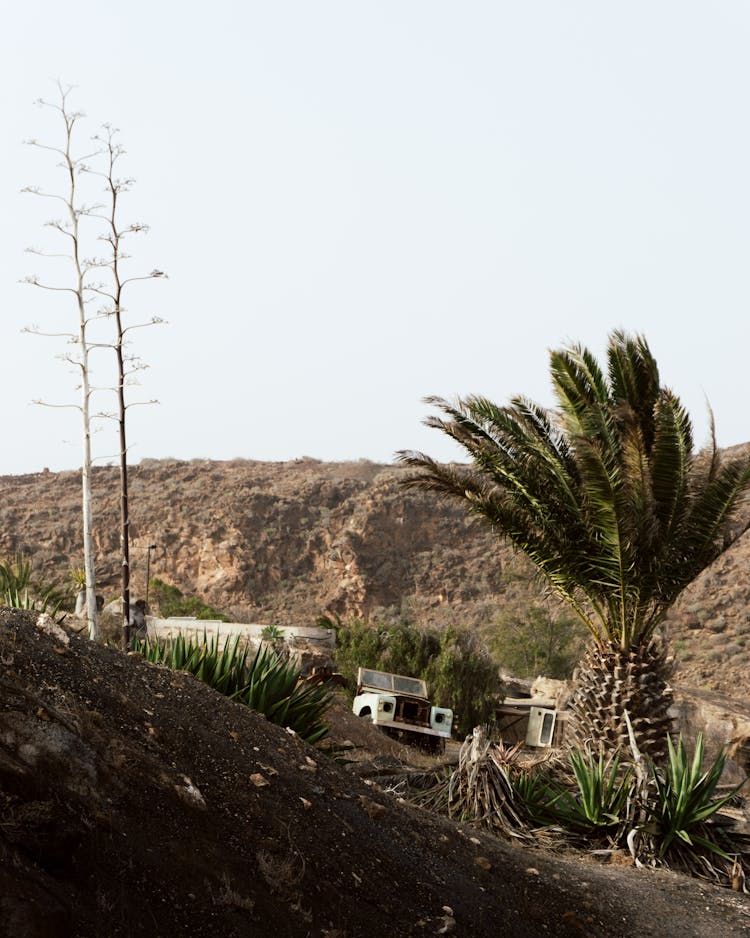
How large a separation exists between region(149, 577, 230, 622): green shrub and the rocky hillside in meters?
1.50

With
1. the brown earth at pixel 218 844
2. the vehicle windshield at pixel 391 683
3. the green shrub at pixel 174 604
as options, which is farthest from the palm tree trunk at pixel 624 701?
the green shrub at pixel 174 604

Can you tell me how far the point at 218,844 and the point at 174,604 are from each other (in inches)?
1689

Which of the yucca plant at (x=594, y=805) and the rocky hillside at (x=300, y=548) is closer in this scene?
the yucca plant at (x=594, y=805)

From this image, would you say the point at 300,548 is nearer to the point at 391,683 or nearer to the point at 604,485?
the point at 391,683

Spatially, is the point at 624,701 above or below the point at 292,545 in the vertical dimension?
below

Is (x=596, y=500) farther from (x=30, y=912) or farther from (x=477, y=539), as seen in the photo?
(x=477, y=539)

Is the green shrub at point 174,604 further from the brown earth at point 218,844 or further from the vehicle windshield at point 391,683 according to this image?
the brown earth at point 218,844

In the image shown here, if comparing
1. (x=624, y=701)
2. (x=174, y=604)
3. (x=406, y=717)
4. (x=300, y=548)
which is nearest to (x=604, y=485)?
(x=624, y=701)

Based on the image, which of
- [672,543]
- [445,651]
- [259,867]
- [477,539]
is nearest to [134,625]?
[445,651]

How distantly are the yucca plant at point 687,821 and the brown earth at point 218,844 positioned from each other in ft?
2.54

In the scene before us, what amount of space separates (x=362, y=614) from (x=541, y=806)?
44.6 m

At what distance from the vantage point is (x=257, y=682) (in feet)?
35.1

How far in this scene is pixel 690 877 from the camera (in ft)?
30.3

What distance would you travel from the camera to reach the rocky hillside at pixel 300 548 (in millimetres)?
54406
